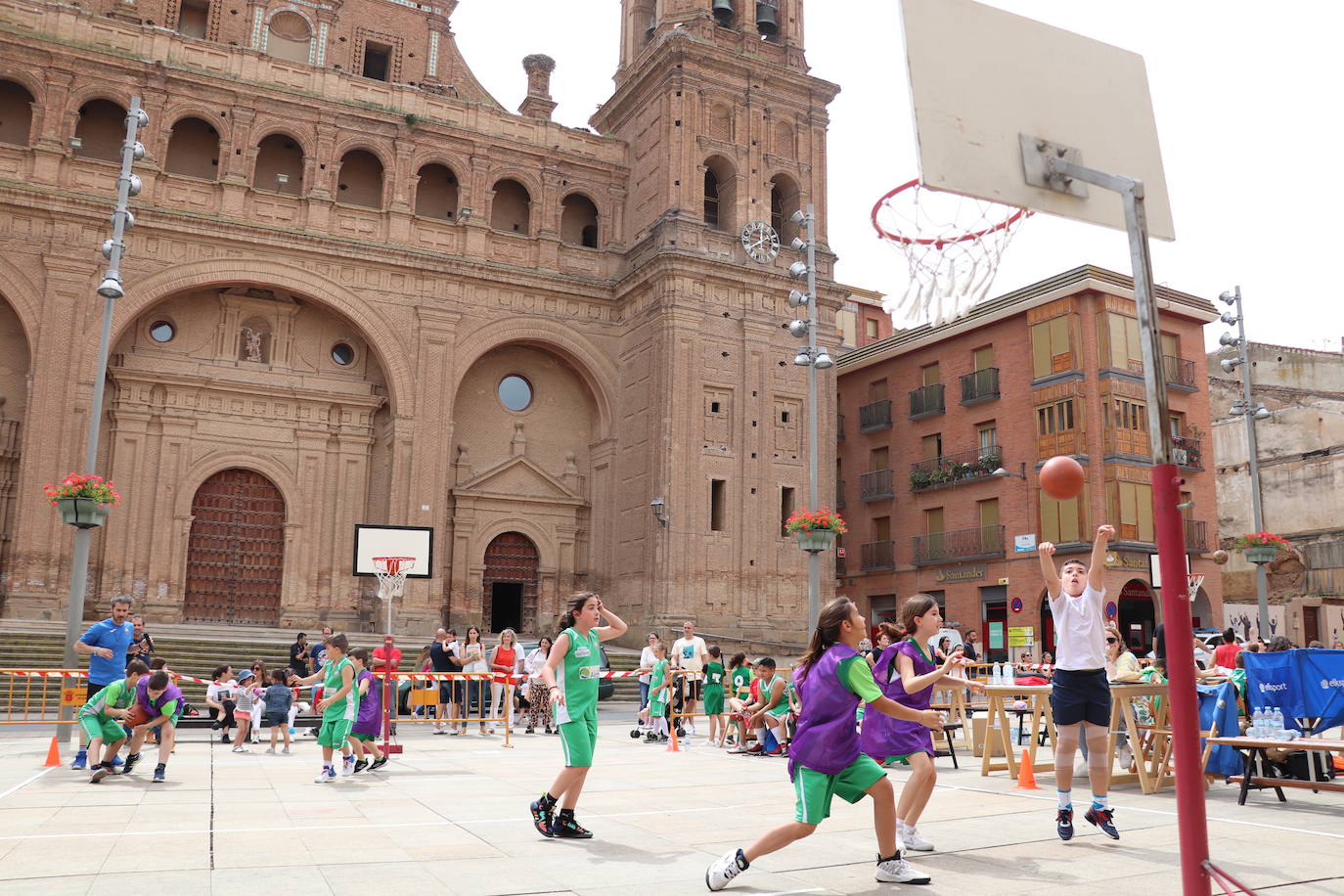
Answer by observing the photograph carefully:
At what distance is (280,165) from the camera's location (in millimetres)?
31891

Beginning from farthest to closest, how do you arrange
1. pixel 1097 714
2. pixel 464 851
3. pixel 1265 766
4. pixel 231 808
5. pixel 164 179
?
pixel 164 179
pixel 1265 766
pixel 231 808
pixel 1097 714
pixel 464 851

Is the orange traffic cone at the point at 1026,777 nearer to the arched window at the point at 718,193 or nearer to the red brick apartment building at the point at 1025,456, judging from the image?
the red brick apartment building at the point at 1025,456

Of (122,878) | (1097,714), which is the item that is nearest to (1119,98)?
(1097,714)

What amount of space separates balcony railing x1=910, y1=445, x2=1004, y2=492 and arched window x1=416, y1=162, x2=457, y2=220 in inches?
658

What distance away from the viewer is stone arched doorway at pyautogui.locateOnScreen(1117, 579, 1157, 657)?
31.1 meters

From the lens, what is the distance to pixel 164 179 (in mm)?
28984

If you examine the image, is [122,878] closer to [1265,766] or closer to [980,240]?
[980,240]

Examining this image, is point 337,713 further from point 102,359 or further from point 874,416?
point 874,416

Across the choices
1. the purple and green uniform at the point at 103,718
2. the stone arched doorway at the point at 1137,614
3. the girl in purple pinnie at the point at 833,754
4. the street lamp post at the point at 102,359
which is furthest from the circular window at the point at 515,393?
the girl in purple pinnie at the point at 833,754

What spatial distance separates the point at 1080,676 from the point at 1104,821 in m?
0.97

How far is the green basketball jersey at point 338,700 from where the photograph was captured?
36.5 feet

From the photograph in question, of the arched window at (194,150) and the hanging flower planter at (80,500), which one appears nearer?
the hanging flower planter at (80,500)

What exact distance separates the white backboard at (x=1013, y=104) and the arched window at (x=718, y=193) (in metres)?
27.2

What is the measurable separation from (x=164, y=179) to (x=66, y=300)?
418 cm
